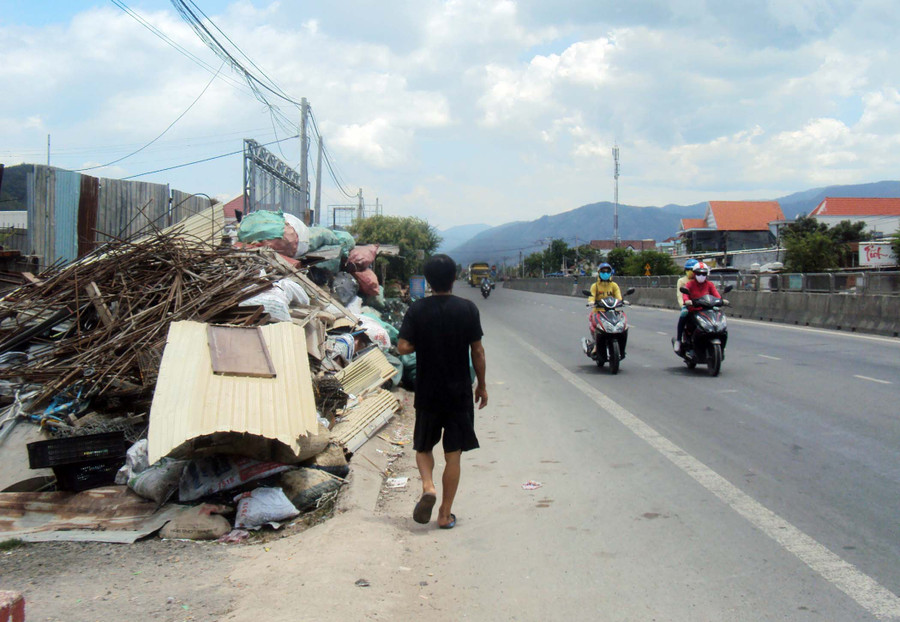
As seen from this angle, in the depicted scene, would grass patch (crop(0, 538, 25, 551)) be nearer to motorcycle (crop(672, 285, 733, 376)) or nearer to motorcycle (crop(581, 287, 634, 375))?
motorcycle (crop(581, 287, 634, 375))

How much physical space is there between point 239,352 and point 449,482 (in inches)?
84.5

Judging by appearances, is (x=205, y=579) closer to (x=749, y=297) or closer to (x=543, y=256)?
(x=749, y=297)

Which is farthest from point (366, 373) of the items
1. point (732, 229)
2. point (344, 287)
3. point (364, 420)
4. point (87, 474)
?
point (732, 229)

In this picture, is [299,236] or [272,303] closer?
[272,303]

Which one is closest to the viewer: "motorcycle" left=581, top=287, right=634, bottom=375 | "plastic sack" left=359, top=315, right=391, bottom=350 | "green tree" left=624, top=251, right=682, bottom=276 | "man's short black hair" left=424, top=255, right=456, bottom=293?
"man's short black hair" left=424, top=255, right=456, bottom=293

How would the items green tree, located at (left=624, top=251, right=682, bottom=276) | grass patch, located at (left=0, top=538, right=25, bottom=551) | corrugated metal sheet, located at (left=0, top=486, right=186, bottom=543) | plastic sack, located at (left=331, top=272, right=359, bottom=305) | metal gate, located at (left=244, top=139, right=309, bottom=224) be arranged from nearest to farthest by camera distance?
1. grass patch, located at (left=0, top=538, right=25, bottom=551)
2. corrugated metal sheet, located at (left=0, top=486, right=186, bottom=543)
3. plastic sack, located at (left=331, top=272, right=359, bottom=305)
4. metal gate, located at (left=244, top=139, right=309, bottom=224)
5. green tree, located at (left=624, top=251, right=682, bottom=276)

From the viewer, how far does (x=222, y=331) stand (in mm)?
6391

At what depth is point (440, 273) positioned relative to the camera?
16.5 ft

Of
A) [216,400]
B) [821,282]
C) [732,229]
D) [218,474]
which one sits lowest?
[218,474]

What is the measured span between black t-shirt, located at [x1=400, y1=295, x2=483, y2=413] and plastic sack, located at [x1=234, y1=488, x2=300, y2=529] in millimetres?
1232

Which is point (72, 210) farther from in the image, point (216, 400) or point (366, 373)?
point (216, 400)

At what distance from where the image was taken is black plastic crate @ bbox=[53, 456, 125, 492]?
5.55m

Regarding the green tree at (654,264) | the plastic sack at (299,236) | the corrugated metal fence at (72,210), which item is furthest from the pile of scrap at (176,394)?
the green tree at (654,264)

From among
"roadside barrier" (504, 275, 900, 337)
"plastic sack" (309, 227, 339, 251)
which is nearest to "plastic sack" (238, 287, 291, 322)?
"plastic sack" (309, 227, 339, 251)
